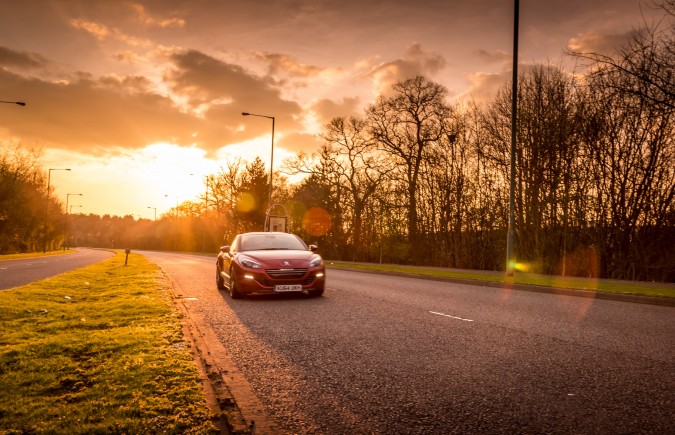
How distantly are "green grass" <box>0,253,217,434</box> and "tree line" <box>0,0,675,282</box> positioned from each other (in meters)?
9.65

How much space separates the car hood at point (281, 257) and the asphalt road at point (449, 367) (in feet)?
4.40

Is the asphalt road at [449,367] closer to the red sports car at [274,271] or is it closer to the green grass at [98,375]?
the green grass at [98,375]

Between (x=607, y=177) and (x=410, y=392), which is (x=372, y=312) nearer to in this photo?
(x=410, y=392)

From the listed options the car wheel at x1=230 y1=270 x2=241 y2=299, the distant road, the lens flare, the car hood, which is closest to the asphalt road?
the car wheel at x1=230 y1=270 x2=241 y2=299

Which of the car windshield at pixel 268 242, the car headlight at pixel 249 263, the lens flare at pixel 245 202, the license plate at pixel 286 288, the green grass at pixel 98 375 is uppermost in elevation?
the lens flare at pixel 245 202

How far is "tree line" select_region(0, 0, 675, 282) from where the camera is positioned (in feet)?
63.0

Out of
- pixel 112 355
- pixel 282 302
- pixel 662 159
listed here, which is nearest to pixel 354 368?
pixel 112 355

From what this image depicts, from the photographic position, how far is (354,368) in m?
5.21

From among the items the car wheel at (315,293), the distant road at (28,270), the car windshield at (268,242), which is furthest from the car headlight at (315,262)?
the distant road at (28,270)

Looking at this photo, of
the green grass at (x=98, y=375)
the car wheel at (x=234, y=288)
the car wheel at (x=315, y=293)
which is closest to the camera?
the green grass at (x=98, y=375)

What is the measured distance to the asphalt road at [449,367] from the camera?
12.1 feet

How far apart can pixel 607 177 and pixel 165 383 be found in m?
21.1

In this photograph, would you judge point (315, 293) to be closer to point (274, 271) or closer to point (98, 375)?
point (274, 271)

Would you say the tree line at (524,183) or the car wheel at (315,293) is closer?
the car wheel at (315,293)
